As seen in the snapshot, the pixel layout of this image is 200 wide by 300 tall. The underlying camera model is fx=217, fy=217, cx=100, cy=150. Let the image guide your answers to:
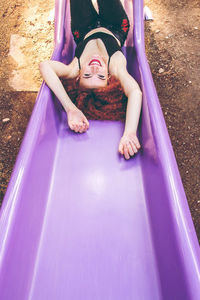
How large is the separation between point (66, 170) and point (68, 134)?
247 mm

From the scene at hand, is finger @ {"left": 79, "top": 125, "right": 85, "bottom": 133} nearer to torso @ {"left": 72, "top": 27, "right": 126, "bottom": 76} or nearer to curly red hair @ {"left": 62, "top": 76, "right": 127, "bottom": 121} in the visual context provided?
curly red hair @ {"left": 62, "top": 76, "right": 127, "bottom": 121}

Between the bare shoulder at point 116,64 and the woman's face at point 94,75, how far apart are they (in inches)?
3.0

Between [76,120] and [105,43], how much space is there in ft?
2.27

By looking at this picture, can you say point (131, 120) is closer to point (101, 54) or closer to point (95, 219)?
point (95, 219)

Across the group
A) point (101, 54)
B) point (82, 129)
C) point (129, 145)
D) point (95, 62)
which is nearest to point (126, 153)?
point (129, 145)

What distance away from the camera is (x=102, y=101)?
131 cm

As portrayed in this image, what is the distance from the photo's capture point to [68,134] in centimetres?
130

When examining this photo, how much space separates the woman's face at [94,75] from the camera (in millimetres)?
1310

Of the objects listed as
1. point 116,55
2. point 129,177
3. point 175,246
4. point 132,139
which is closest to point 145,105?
point 132,139

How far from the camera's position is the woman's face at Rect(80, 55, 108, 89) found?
1.31m

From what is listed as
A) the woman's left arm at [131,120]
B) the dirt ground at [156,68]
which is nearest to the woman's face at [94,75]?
the woman's left arm at [131,120]

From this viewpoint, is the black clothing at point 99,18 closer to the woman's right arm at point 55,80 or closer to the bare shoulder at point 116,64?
the bare shoulder at point 116,64

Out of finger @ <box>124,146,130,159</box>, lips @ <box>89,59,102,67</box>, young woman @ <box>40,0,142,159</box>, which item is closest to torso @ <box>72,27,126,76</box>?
young woman @ <box>40,0,142,159</box>

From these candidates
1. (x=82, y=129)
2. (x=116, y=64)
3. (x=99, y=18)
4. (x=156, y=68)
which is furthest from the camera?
(x=156, y=68)
